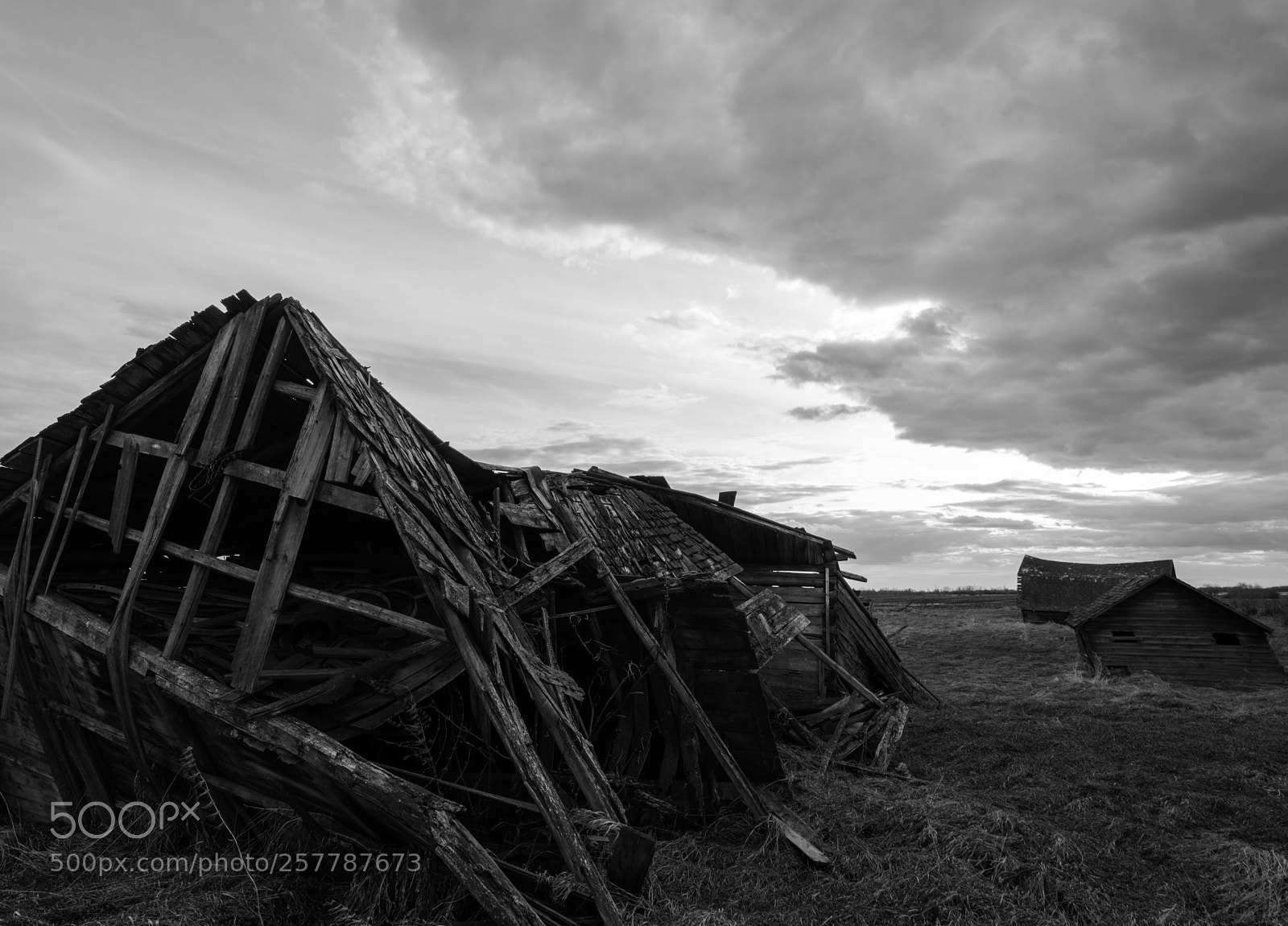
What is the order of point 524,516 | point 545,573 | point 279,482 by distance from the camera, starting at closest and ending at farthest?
point 279,482, point 545,573, point 524,516

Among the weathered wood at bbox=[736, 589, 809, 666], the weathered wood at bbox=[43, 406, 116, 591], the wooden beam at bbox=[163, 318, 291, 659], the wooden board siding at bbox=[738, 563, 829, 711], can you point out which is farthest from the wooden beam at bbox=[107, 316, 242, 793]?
the wooden board siding at bbox=[738, 563, 829, 711]

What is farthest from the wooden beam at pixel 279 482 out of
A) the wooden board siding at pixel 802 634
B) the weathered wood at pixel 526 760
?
the wooden board siding at pixel 802 634

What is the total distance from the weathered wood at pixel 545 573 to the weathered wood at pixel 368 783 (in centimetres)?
152

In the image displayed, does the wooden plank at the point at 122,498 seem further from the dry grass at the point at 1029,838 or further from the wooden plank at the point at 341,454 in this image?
the dry grass at the point at 1029,838

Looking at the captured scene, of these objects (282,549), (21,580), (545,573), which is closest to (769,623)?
(545,573)

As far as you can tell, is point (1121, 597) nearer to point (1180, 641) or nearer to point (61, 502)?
point (1180, 641)

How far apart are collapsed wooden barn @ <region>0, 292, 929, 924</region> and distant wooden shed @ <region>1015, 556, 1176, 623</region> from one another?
31485 mm

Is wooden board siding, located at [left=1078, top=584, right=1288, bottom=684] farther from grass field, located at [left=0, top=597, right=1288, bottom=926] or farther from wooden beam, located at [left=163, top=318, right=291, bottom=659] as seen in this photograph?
wooden beam, located at [left=163, top=318, right=291, bottom=659]

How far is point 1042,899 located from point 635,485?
8.38 meters

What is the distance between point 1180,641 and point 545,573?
20203 mm

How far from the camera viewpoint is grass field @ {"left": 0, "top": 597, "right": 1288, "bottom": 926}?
5.39 metres

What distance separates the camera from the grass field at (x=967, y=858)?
5.39 meters

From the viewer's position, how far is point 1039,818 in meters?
7.79

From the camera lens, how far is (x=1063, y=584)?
36344mm
